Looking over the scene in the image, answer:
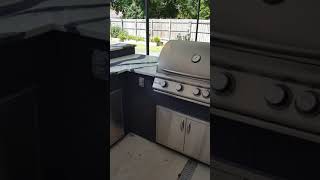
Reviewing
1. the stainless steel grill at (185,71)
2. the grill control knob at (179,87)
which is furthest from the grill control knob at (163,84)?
the grill control knob at (179,87)

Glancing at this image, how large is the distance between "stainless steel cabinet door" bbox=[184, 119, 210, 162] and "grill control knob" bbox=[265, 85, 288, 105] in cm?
186

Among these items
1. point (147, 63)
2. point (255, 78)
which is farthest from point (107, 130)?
point (147, 63)

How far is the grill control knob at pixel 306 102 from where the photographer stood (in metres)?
0.57

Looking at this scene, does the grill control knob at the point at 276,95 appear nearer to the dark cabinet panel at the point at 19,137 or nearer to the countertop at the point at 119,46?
the dark cabinet panel at the point at 19,137

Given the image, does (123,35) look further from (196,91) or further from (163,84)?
(196,91)

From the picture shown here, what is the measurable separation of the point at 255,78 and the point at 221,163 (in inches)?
9.1

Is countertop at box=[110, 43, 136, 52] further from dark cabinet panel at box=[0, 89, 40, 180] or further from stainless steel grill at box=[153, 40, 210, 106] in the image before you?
dark cabinet panel at box=[0, 89, 40, 180]

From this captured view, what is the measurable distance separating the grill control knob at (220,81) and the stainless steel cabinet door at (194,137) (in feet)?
5.98

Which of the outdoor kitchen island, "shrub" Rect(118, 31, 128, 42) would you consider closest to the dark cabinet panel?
the outdoor kitchen island

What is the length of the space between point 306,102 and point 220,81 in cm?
18

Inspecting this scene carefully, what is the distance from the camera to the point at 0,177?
1.00 metres

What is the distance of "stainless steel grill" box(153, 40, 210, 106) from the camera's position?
226 centimetres

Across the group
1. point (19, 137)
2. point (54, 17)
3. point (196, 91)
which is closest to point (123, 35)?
point (196, 91)

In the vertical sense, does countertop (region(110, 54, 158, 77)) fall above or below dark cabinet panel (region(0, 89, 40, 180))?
above
